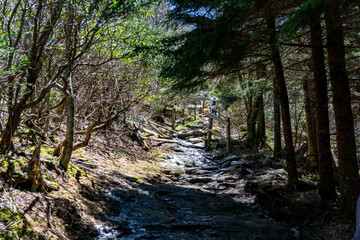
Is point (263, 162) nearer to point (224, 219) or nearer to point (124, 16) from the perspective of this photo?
point (224, 219)

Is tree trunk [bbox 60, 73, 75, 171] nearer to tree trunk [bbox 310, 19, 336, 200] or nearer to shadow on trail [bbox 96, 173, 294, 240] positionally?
shadow on trail [bbox 96, 173, 294, 240]

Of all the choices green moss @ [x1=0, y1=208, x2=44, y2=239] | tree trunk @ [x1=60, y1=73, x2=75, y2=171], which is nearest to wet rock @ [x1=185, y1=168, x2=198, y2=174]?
tree trunk @ [x1=60, y1=73, x2=75, y2=171]

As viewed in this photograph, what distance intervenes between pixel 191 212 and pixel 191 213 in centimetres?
7

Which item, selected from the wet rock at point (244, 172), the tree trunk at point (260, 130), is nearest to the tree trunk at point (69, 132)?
the wet rock at point (244, 172)

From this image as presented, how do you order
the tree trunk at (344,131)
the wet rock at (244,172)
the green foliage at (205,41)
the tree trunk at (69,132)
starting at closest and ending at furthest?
the tree trunk at (344,131)
the green foliage at (205,41)
the tree trunk at (69,132)
the wet rock at (244,172)

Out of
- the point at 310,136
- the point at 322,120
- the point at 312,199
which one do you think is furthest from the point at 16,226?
the point at 310,136

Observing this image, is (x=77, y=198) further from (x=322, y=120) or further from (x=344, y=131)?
(x=322, y=120)

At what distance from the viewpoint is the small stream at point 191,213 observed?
163 inches

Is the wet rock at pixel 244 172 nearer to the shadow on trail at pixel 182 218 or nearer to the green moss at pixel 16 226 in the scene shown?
the shadow on trail at pixel 182 218

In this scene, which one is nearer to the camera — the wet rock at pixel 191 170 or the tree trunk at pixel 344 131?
the tree trunk at pixel 344 131

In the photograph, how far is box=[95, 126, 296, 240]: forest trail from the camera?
13.6 feet

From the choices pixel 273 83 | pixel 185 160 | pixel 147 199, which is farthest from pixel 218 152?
pixel 147 199

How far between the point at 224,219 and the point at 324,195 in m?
2.12

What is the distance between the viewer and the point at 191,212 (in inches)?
211
